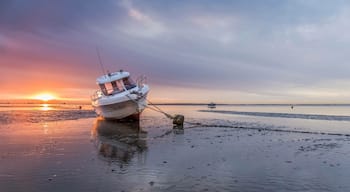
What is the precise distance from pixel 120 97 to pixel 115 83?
368 cm

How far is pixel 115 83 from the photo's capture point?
34.2 meters

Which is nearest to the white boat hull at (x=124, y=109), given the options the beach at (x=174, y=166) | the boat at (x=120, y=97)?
the boat at (x=120, y=97)

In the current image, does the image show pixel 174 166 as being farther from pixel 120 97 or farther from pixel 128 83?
pixel 128 83

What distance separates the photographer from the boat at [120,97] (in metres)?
31.4

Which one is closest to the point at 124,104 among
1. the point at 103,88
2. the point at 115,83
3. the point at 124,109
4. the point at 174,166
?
the point at 124,109

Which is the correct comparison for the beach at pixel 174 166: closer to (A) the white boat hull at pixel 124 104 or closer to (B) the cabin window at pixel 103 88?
(A) the white boat hull at pixel 124 104

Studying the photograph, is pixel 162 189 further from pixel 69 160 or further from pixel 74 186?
pixel 69 160

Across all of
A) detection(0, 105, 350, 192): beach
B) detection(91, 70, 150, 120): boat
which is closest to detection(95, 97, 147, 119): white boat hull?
detection(91, 70, 150, 120): boat

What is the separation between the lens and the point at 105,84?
34531 mm

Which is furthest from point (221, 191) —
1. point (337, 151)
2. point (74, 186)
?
point (337, 151)

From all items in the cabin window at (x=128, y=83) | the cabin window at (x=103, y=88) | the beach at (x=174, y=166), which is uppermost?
the cabin window at (x=128, y=83)

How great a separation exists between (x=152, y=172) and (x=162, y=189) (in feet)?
6.77

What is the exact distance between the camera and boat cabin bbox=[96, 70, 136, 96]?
33.9 metres

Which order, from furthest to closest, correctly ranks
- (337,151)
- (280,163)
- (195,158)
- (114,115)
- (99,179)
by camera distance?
(114,115), (337,151), (195,158), (280,163), (99,179)
